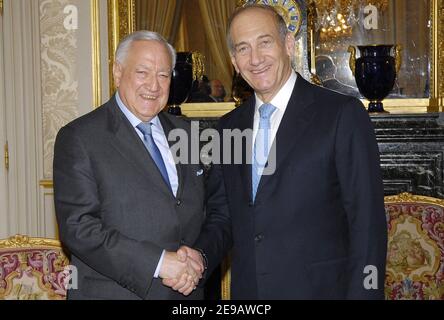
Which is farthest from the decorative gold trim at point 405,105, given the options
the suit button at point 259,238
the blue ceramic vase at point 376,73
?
the suit button at point 259,238

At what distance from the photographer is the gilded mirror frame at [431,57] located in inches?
171

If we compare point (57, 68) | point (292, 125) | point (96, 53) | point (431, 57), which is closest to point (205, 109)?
point (96, 53)

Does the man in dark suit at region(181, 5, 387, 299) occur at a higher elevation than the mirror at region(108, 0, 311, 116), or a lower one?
lower

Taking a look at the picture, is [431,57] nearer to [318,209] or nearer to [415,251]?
[415,251]

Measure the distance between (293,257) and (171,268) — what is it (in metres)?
0.37

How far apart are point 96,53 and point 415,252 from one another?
8.22ft

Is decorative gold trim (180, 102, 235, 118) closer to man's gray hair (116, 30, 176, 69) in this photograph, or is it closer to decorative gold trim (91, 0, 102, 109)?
decorative gold trim (91, 0, 102, 109)

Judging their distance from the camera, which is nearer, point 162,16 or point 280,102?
point 280,102

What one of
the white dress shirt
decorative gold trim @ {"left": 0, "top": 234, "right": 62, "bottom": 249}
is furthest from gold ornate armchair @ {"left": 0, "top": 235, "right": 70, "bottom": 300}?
the white dress shirt

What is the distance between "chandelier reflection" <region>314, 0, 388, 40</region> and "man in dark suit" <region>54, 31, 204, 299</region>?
2.51 meters

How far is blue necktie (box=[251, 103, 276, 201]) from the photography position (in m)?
2.16

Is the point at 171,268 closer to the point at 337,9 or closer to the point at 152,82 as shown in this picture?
the point at 152,82

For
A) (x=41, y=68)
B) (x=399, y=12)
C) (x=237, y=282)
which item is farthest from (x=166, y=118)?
(x=399, y=12)

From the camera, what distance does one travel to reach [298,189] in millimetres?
2068
